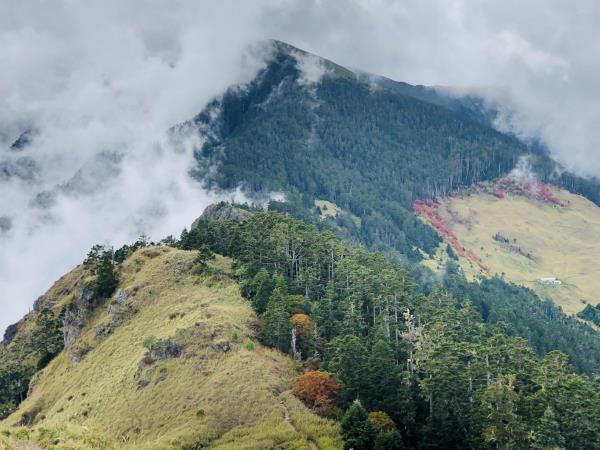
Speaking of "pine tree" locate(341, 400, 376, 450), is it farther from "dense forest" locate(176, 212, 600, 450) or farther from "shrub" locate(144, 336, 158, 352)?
"shrub" locate(144, 336, 158, 352)

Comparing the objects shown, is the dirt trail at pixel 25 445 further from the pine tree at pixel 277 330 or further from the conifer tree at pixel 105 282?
the conifer tree at pixel 105 282

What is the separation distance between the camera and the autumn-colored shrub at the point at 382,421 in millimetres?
82875

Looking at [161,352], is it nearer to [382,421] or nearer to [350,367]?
[350,367]

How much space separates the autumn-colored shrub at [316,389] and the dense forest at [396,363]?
0.16 meters

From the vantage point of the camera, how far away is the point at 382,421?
8394 cm

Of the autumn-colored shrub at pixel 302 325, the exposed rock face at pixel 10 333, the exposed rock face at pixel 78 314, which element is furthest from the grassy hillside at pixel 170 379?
the exposed rock face at pixel 10 333

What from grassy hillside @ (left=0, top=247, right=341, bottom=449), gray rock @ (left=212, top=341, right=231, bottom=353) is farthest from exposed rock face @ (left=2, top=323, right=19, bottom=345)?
gray rock @ (left=212, top=341, right=231, bottom=353)

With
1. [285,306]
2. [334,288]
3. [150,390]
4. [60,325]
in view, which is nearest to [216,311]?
[285,306]

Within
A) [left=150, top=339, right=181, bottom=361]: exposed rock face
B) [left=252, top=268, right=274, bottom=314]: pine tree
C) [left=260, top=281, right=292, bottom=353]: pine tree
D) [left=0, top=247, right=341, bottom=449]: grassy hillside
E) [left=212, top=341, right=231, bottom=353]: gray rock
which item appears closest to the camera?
[left=0, top=247, right=341, bottom=449]: grassy hillside

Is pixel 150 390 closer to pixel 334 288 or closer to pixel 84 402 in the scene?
pixel 84 402

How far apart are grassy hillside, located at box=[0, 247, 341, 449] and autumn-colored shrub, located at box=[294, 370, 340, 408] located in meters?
2.37

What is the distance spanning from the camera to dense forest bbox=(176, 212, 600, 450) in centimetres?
8038

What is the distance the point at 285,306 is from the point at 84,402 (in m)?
38.0

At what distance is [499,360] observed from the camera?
10225 centimetres
